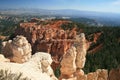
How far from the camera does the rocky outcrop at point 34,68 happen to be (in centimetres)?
1115

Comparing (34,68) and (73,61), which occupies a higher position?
(34,68)

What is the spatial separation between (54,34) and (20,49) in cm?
5059

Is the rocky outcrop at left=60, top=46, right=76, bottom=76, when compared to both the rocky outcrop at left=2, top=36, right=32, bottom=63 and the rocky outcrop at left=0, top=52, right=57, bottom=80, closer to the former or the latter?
the rocky outcrop at left=2, top=36, right=32, bottom=63

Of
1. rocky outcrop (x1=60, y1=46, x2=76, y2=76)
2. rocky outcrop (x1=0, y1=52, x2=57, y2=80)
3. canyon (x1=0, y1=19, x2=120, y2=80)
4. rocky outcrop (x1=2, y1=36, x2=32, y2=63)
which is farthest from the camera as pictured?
rocky outcrop (x1=60, y1=46, x2=76, y2=76)

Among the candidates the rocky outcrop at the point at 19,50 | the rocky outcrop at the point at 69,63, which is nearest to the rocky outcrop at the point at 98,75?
the rocky outcrop at the point at 69,63

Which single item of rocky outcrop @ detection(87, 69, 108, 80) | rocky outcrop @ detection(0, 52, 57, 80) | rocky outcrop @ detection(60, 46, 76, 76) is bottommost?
rocky outcrop @ detection(87, 69, 108, 80)

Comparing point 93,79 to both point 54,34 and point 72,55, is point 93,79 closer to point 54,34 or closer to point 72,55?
point 72,55

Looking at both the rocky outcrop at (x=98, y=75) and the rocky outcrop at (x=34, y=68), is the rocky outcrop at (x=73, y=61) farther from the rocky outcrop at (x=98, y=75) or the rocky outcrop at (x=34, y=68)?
the rocky outcrop at (x=34, y=68)

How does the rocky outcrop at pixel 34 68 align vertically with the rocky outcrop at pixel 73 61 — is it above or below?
above

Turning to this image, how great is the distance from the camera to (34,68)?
488 inches

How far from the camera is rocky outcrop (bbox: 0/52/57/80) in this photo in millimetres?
11148

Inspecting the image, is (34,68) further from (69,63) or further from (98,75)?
(98,75)

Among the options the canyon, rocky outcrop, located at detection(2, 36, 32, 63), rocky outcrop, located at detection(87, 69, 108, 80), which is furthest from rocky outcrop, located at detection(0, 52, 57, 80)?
rocky outcrop, located at detection(87, 69, 108, 80)

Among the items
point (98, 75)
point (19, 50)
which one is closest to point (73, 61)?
point (98, 75)
